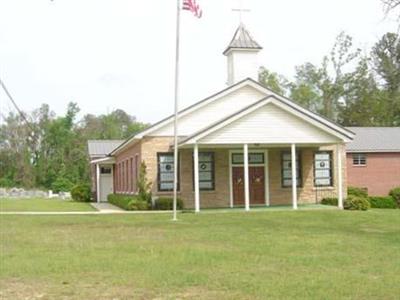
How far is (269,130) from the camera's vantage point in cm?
3095

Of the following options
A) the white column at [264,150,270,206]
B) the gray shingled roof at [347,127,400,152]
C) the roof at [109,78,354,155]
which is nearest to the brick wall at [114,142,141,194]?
the roof at [109,78,354,155]

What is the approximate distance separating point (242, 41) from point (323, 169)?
7.74 m

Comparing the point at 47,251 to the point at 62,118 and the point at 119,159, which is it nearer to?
the point at 119,159

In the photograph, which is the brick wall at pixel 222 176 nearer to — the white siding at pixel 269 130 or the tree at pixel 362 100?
the white siding at pixel 269 130

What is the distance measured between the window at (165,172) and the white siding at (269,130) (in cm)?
360

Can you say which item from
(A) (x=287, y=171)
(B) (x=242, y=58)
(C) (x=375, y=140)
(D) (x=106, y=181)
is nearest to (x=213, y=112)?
(B) (x=242, y=58)

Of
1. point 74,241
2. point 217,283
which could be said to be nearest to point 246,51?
point 74,241

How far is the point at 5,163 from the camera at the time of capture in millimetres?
82750

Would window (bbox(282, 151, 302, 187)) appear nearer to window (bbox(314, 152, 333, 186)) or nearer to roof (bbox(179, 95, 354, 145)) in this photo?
window (bbox(314, 152, 333, 186))

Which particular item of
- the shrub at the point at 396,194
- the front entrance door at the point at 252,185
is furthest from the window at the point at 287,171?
the shrub at the point at 396,194

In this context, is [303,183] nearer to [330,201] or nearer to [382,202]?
[330,201]

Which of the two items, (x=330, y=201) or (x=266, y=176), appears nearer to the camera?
(x=330, y=201)

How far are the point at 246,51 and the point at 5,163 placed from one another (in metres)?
53.7

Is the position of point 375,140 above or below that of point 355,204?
above
